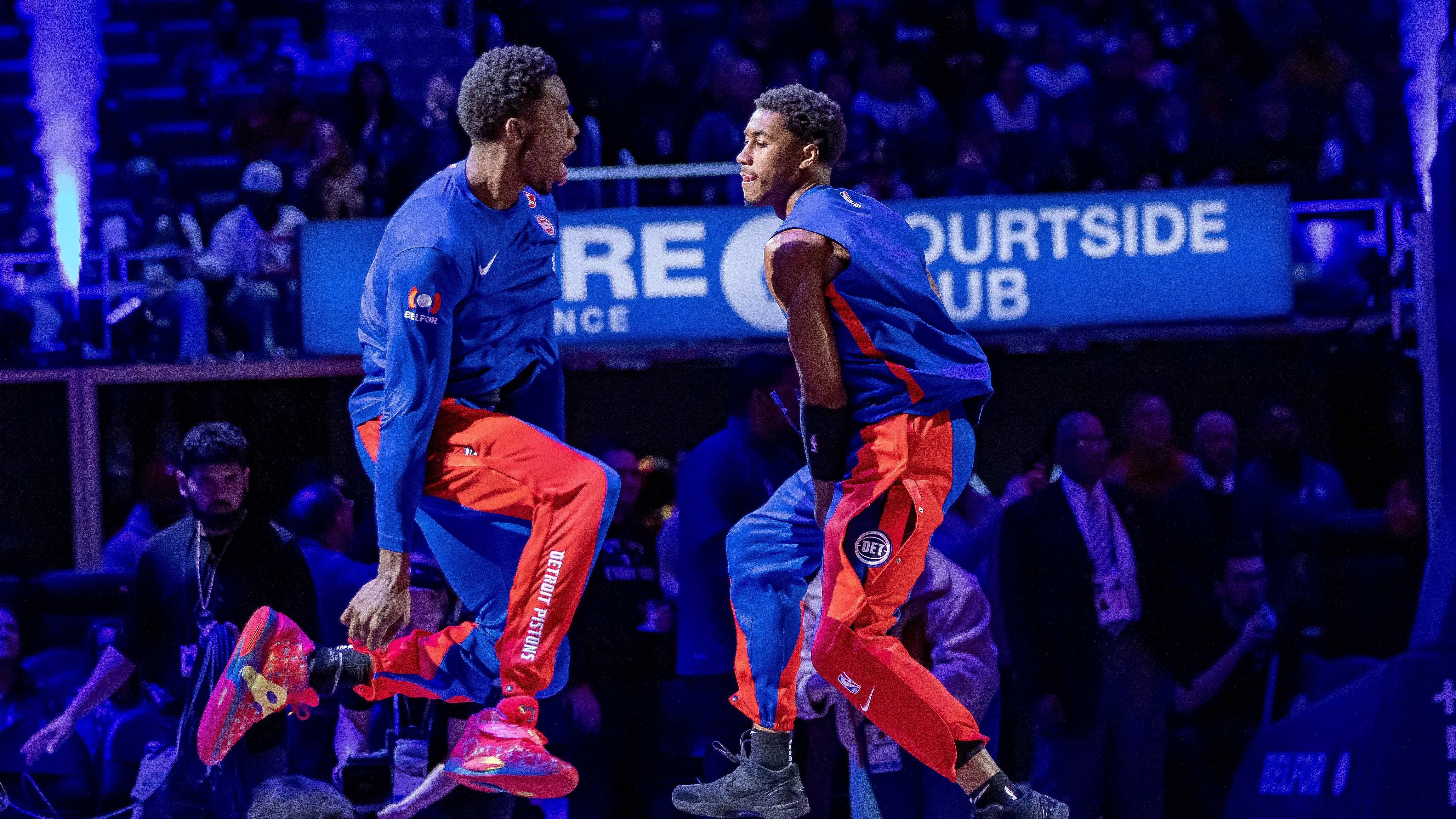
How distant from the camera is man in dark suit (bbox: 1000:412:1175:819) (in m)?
5.52

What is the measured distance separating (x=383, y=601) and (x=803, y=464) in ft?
8.34

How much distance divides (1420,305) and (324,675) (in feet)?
14.1

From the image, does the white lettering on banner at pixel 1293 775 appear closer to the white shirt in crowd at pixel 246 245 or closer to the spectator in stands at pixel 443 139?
the white shirt in crowd at pixel 246 245

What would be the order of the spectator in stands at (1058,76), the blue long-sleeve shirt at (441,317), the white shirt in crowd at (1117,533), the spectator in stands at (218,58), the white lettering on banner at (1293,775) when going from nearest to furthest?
the blue long-sleeve shirt at (441,317) → the white lettering on banner at (1293,775) → the white shirt in crowd at (1117,533) → the spectator in stands at (1058,76) → the spectator in stands at (218,58)

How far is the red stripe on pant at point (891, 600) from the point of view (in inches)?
130

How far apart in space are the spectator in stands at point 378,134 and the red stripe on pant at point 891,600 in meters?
4.68

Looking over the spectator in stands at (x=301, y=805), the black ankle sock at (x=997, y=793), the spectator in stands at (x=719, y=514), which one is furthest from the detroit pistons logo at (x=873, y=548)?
the spectator in stands at (x=719, y=514)

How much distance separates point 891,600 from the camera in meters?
3.35

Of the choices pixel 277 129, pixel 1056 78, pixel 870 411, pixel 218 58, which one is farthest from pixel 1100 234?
pixel 218 58

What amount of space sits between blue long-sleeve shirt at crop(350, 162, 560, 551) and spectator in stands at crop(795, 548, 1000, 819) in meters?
1.98

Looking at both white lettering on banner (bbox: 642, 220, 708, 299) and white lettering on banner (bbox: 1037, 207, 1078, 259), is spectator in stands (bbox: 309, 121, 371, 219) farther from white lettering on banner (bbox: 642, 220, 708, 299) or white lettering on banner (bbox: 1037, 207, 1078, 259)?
white lettering on banner (bbox: 1037, 207, 1078, 259)

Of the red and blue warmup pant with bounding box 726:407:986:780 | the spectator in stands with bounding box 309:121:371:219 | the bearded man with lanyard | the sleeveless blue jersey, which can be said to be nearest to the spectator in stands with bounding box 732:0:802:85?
the spectator in stands with bounding box 309:121:371:219

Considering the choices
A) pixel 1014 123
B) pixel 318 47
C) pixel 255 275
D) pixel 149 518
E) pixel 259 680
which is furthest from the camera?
pixel 318 47

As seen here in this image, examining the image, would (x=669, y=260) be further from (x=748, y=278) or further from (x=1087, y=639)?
(x=1087, y=639)
